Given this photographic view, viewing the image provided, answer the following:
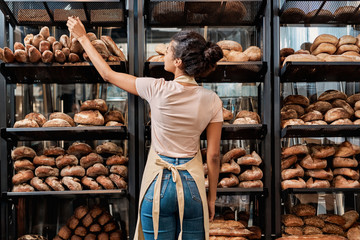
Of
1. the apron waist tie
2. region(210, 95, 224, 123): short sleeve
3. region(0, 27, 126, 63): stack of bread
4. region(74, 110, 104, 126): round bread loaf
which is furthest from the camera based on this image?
region(74, 110, 104, 126): round bread loaf

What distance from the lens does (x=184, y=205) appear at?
67.2 inches

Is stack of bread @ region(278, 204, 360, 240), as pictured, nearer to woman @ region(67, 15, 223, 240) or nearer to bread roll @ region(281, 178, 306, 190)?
bread roll @ region(281, 178, 306, 190)

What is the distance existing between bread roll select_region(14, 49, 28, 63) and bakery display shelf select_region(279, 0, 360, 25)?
1679 mm

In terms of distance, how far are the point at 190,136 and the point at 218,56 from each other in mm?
415

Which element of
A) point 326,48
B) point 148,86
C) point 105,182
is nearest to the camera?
point 148,86

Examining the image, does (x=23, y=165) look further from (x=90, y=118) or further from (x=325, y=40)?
(x=325, y=40)

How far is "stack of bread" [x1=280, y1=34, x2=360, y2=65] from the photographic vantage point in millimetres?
2393

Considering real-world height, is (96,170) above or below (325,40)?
below

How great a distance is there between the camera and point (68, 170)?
237 centimetres

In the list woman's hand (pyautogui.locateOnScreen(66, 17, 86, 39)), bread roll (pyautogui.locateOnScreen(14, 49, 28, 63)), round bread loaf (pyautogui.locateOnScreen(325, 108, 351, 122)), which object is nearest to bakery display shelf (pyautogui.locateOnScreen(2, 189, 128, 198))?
bread roll (pyautogui.locateOnScreen(14, 49, 28, 63))

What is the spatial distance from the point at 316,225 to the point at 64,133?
1.79 m

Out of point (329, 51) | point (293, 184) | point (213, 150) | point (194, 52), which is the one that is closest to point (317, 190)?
point (293, 184)

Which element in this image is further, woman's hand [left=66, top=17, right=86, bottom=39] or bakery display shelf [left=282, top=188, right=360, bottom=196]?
bakery display shelf [left=282, top=188, right=360, bottom=196]

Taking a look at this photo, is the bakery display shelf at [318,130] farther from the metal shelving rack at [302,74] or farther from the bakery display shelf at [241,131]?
the bakery display shelf at [241,131]
